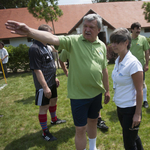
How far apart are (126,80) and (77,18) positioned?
76.5ft

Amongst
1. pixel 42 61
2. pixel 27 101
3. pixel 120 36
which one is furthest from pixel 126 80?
pixel 27 101

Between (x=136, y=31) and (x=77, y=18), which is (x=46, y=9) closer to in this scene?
(x=136, y=31)

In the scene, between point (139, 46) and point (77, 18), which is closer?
point (139, 46)

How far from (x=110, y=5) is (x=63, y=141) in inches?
1054

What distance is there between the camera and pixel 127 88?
5.86 feet

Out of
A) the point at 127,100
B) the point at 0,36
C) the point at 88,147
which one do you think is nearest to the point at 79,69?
the point at 127,100

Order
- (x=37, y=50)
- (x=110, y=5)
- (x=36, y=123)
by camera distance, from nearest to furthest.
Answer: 1. (x=37, y=50)
2. (x=36, y=123)
3. (x=110, y=5)

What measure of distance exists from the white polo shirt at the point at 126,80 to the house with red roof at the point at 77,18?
62.1 ft

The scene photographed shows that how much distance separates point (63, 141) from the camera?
2908mm

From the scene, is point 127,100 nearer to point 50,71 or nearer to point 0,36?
point 50,71

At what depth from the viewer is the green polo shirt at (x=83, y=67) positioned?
6.29 feet

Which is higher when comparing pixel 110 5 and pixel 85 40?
pixel 110 5

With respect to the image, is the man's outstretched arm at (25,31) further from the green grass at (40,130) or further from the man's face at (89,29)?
the green grass at (40,130)

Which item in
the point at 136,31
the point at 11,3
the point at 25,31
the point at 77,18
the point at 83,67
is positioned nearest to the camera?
the point at 25,31
